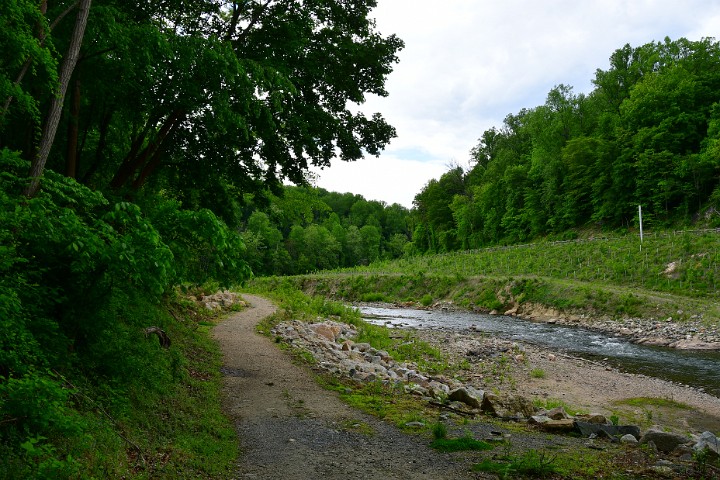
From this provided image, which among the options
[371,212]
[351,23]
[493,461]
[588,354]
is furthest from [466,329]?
[371,212]

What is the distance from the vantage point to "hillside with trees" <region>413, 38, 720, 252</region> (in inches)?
1774

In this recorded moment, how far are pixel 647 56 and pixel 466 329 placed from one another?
180 feet

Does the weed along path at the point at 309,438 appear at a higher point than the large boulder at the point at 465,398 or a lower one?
higher

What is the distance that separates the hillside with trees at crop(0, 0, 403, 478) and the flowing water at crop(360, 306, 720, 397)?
12848 mm

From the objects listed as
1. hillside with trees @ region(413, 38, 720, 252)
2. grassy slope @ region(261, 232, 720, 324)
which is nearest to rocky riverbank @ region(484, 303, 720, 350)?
grassy slope @ region(261, 232, 720, 324)

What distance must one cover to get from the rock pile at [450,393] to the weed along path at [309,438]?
1857mm

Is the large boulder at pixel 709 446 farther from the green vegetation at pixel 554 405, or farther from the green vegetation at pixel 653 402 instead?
the green vegetation at pixel 653 402

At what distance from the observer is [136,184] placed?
10453 mm

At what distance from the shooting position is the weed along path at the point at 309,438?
603 cm

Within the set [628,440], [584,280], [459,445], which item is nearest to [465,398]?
[628,440]

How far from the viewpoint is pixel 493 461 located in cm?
615

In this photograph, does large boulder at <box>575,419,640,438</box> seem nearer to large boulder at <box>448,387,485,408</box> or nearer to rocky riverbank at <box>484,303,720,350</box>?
large boulder at <box>448,387,485,408</box>

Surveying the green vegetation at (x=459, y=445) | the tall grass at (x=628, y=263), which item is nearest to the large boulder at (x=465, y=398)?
the green vegetation at (x=459, y=445)

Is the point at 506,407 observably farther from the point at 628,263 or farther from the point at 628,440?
the point at 628,263
